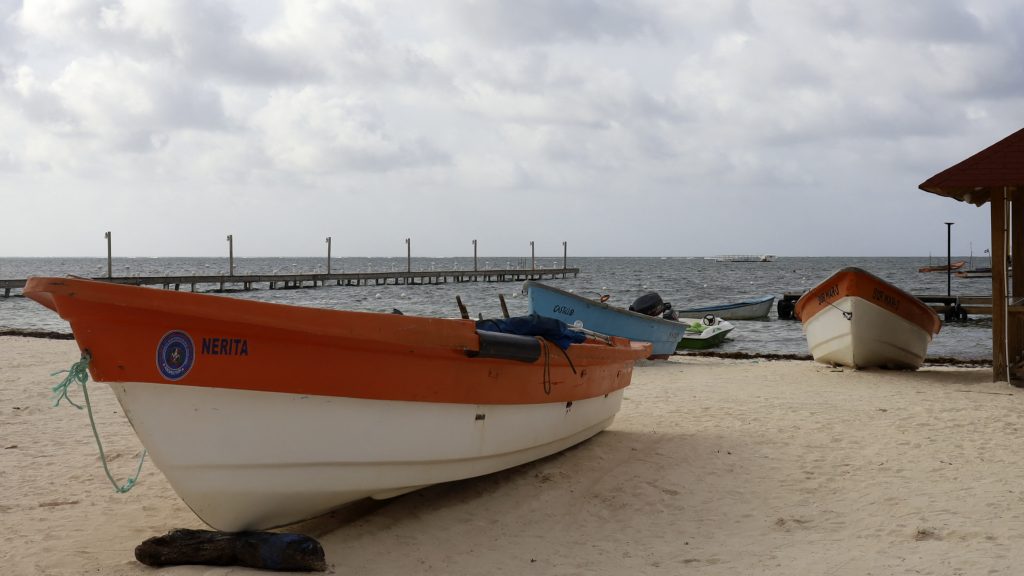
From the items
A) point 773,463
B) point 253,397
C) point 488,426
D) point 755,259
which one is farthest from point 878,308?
point 755,259

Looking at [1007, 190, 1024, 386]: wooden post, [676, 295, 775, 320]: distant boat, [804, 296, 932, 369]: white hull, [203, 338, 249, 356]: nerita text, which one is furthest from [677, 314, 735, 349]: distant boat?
[203, 338, 249, 356]: nerita text

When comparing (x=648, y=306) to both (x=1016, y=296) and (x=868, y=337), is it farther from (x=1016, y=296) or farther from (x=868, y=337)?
(x=1016, y=296)

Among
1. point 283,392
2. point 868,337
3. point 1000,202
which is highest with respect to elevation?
point 1000,202

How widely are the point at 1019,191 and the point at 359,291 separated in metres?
40.7

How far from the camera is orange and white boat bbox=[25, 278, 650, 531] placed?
405 centimetres

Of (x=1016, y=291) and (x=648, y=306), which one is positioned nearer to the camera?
(x=1016, y=291)

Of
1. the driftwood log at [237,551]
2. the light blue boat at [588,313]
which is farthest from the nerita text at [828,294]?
the driftwood log at [237,551]

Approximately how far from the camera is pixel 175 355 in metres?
4.12

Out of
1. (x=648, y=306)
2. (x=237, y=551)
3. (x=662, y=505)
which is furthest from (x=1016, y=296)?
(x=237, y=551)

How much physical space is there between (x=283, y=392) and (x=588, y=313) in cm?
1033

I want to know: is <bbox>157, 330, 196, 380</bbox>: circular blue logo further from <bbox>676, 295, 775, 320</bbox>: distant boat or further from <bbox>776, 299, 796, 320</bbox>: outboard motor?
<bbox>776, 299, 796, 320</bbox>: outboard motor

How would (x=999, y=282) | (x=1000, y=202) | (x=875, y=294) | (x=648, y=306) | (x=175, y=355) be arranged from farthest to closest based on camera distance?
(x=648, y=306) → (x=875, y=294) → (x=999, y=282) → (x=1000, y=202) → (x=175, y=355)

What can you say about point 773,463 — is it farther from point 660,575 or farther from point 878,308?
point 878,308

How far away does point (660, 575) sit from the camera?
4.42 m
